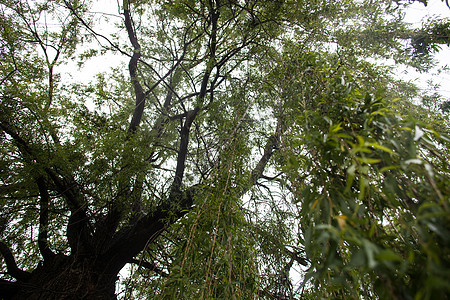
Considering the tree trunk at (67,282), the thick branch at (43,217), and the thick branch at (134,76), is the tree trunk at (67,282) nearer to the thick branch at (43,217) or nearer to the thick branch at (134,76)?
the thick branch at (43,217)

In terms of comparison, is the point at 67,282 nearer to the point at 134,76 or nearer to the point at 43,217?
the point at 43,217

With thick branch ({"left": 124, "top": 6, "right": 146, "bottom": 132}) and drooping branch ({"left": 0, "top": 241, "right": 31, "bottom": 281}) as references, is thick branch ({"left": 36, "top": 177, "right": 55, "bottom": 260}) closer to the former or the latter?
drooping branch ({"left": 0, "top": 241, "right": 31, "bottom": 281})

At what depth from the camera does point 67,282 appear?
224cm

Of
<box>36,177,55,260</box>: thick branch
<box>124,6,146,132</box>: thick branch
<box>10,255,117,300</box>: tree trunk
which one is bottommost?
<box>10,255,117,300</box>: tree trunk

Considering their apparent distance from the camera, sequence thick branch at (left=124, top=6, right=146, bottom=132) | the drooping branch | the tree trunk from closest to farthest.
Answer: the tree trunk < the drooping branch < thick branch at (left=124, top=6, right=146, bottom=132)

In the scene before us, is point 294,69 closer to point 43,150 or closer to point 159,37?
point 43,150

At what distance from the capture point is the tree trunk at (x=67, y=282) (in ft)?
6.89

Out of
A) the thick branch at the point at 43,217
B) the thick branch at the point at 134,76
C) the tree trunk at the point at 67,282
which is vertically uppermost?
the thick branch at the point at 134,76

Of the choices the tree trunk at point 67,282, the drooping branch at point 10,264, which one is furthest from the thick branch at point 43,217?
the drooping branch at point 10,264

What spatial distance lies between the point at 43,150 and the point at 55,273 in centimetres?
137

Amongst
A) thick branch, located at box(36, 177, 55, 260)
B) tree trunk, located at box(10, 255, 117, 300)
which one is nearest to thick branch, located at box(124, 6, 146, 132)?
thick branch, located at box(36, 177, 55, 260)

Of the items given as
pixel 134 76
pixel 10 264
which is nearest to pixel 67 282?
pixel 10 264

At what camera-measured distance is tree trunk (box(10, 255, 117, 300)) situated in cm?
210

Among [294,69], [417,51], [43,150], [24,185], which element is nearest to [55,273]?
[24,185]
